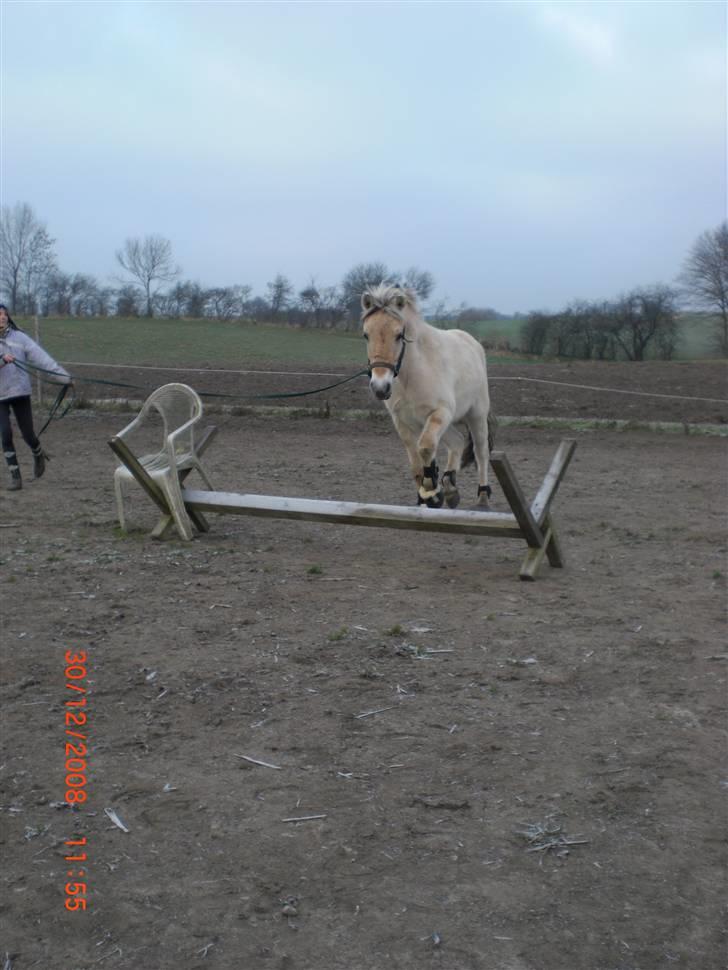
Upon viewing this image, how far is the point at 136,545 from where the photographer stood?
743 cm

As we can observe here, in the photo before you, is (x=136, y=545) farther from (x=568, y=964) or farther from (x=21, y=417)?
(x=568, y=964)

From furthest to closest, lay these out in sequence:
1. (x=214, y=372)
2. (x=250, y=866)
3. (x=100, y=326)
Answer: (x=100, y=326) < (x=214, y=372) < (x=250, y=866)

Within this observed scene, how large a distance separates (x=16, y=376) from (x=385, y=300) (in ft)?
15.6

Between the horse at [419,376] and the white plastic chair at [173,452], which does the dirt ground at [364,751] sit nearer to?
the white plastic chair at [173,452]

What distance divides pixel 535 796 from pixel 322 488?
671cm

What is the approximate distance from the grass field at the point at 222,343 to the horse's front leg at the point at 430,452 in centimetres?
1488

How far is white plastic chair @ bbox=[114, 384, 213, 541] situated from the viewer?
292 inches

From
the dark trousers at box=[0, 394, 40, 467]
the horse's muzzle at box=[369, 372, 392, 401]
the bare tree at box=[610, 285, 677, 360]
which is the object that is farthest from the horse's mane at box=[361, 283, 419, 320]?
the bare tree at box=[610, 285, 677, 360]

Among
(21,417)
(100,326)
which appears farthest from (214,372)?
(100,326)

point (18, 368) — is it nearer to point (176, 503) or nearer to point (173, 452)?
point (173, 452)

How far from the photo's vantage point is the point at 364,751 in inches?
152

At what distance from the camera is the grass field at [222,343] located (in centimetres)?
2388

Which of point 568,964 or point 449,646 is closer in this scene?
point 568,964

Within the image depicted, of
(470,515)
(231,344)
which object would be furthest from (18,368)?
(231,344)
